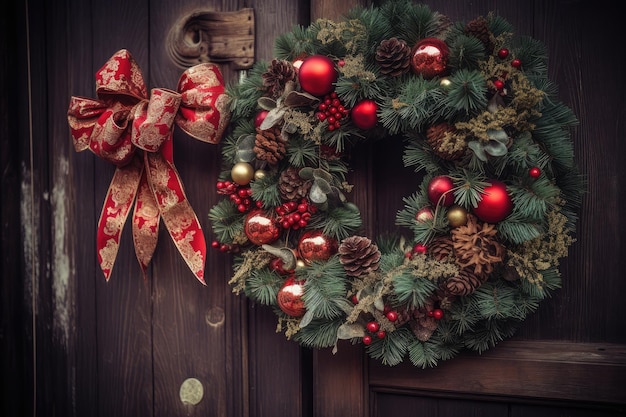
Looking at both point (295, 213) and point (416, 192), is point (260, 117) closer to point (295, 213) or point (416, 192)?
point (295, 213)

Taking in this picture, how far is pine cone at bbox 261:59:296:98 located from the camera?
90cm

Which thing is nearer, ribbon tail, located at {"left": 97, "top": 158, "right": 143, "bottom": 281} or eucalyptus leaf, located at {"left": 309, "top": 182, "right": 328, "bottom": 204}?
eucalyptus leaf, located at {"left": 309, "top": 182, "right": 328, "bottom": 204}

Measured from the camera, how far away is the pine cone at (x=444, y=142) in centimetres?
84

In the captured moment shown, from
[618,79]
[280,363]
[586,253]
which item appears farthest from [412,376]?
[618,79]

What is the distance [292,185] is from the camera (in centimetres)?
92

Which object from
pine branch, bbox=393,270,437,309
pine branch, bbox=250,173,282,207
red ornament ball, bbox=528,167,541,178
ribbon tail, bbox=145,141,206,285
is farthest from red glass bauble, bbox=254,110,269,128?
red ornament ball, bbox=528,167,541,178

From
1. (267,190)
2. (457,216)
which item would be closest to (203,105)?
(267,190)

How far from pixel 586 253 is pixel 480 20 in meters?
0.54

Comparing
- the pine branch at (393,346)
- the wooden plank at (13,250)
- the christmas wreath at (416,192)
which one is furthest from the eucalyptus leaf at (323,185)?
the wooden plank at (13,250)

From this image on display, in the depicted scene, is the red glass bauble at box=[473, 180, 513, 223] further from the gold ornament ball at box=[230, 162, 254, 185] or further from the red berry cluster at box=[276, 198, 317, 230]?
the gold ornament ball at box=[230, 162, 254, 185]

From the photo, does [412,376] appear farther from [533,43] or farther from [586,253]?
[533,43]

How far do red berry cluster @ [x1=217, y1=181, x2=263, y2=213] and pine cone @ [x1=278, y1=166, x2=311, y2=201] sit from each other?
0.23ft

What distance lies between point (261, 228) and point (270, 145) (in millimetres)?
170

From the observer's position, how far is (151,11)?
1.12 meters
